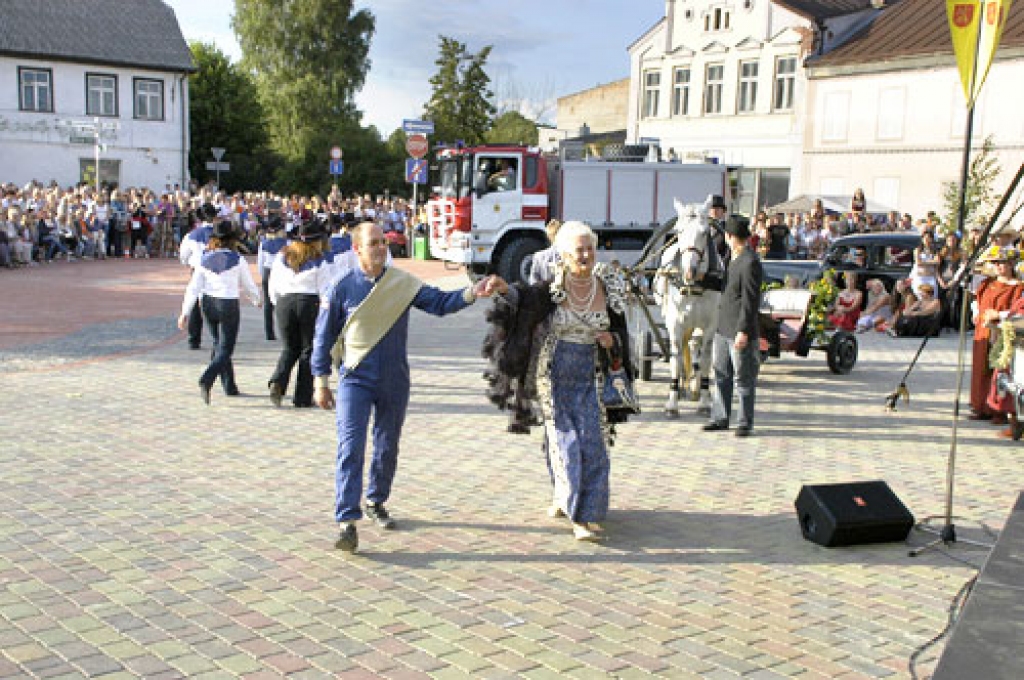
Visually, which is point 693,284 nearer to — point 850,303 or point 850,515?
point 850,515

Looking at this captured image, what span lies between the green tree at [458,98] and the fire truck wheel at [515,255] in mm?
20310

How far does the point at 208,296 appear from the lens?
10.5 metres

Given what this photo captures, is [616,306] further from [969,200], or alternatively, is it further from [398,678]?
[969,200]

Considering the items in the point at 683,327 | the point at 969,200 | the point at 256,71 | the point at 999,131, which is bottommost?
the point at 683,327

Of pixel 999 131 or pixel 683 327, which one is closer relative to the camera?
pixel 683 327

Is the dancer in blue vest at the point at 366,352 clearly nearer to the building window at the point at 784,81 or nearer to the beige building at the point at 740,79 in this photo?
the beige building at the point at 740,79

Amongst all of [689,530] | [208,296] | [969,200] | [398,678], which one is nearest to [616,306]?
[689,530]

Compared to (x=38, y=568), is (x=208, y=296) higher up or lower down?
higher up

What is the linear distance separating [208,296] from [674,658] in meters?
7.28

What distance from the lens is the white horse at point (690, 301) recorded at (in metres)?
9.95

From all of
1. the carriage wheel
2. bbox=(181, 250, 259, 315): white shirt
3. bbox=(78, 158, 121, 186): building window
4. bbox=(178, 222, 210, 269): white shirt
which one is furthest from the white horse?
bbox=(78, 158, 121, 186): building window

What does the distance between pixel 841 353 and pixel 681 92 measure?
110 feet

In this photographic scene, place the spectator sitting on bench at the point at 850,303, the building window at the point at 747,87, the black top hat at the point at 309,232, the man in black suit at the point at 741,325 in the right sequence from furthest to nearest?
the building window at the point at 747,87 → the spectator sitting on bench at the point at 850,303 → the black top hat at the point at 309,232 → the man in black suit at the point at 741,325

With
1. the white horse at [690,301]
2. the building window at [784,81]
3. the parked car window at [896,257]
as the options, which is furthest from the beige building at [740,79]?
the white horse at [690,301]
